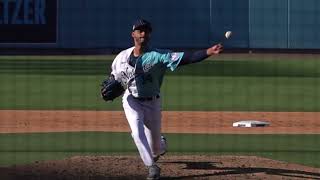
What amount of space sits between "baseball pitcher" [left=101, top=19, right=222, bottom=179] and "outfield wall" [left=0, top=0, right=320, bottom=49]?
119 feet

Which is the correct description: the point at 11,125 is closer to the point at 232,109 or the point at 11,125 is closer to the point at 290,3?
the point at 232,109

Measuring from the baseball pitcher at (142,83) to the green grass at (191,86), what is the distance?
386 inches

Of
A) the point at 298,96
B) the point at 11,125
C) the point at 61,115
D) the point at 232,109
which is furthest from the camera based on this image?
the point at 298,96

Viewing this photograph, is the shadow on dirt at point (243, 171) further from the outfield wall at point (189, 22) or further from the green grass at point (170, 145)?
the outfield wall at point (189, 22)

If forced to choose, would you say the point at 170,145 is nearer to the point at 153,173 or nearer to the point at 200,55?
the point at 153,173

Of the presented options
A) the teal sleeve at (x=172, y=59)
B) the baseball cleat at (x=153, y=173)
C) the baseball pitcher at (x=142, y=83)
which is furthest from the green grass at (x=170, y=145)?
the teal sleeve at (x=172, y=59)

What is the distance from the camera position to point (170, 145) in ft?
43.4

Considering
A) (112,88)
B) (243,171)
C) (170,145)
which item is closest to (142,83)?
(112,88)

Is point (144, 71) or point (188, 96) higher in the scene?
point (144, 71)

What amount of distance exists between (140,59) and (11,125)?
7054 millimetres

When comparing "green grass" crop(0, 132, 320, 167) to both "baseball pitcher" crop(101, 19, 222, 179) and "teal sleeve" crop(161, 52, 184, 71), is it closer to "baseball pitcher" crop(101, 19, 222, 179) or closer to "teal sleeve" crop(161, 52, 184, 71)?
"baseball pitcher" crop(101, 19, 222, 179)

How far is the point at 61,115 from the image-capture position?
56.4 feet

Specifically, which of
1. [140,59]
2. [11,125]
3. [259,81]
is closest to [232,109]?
[11,125]

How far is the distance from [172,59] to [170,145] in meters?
4.59
